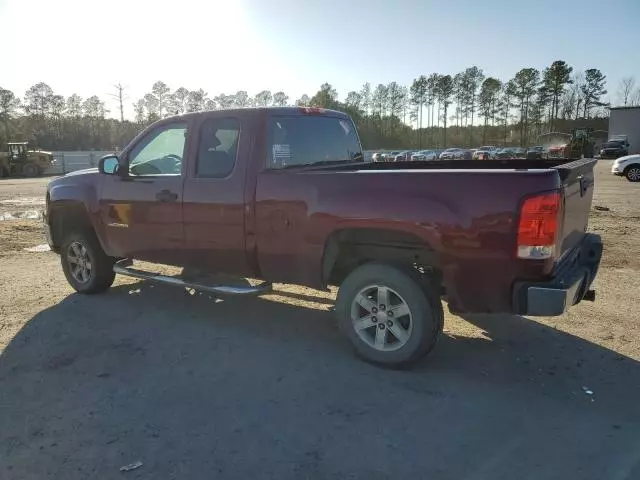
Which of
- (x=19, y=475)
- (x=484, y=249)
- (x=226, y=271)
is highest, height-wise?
(x=484, y=249)

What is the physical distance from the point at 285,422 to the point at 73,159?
48.9 m

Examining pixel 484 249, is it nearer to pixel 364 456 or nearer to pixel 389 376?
pixel 389 376

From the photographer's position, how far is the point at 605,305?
5559 millimetres

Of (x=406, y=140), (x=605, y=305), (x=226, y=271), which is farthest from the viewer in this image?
(x=406, y=140)

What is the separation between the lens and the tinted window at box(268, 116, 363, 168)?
4668 mm

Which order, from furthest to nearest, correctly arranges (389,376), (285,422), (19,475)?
(389,376), (285,422), (19,475)

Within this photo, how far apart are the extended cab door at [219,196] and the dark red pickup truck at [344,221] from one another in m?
0.01

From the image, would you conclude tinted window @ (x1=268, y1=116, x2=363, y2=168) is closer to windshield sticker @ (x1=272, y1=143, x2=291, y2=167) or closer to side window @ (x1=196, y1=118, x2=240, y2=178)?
windshield sticker @ (x1=272, y1=143, x2=291, y2=167)

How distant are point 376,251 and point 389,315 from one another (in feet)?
1.73

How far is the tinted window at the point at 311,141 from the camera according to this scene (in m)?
4.67

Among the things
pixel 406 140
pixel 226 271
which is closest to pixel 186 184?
pixel 226 271

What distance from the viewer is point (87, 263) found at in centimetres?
618

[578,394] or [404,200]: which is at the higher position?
[404,200]

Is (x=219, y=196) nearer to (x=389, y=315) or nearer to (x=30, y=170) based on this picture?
(x=389, y=315)
